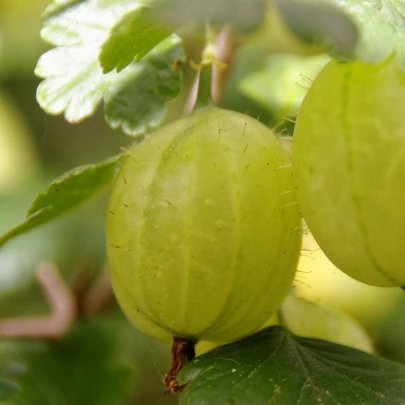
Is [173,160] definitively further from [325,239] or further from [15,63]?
[15,63]

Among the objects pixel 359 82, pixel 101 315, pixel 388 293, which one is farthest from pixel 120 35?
pixel 388 293

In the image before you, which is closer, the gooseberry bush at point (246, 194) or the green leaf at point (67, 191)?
the gooseberry bush at point (246, 194)

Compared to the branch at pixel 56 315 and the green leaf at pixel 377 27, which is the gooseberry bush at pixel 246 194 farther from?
the branch at pixel 56 315

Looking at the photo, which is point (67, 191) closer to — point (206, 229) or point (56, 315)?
point (206, 229)

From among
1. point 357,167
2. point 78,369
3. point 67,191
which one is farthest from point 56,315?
point 357,167

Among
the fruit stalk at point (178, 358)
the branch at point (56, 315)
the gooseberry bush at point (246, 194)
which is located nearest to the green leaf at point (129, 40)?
the gooseberry bush at point (246, 194)

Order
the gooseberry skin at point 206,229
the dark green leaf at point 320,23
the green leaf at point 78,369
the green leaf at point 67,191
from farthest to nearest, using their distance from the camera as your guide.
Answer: the green leaf at point 78,369
the green leaf at point 67,191
the gooseberry skin at point 206,229
the dark green leaf at point 320,23
